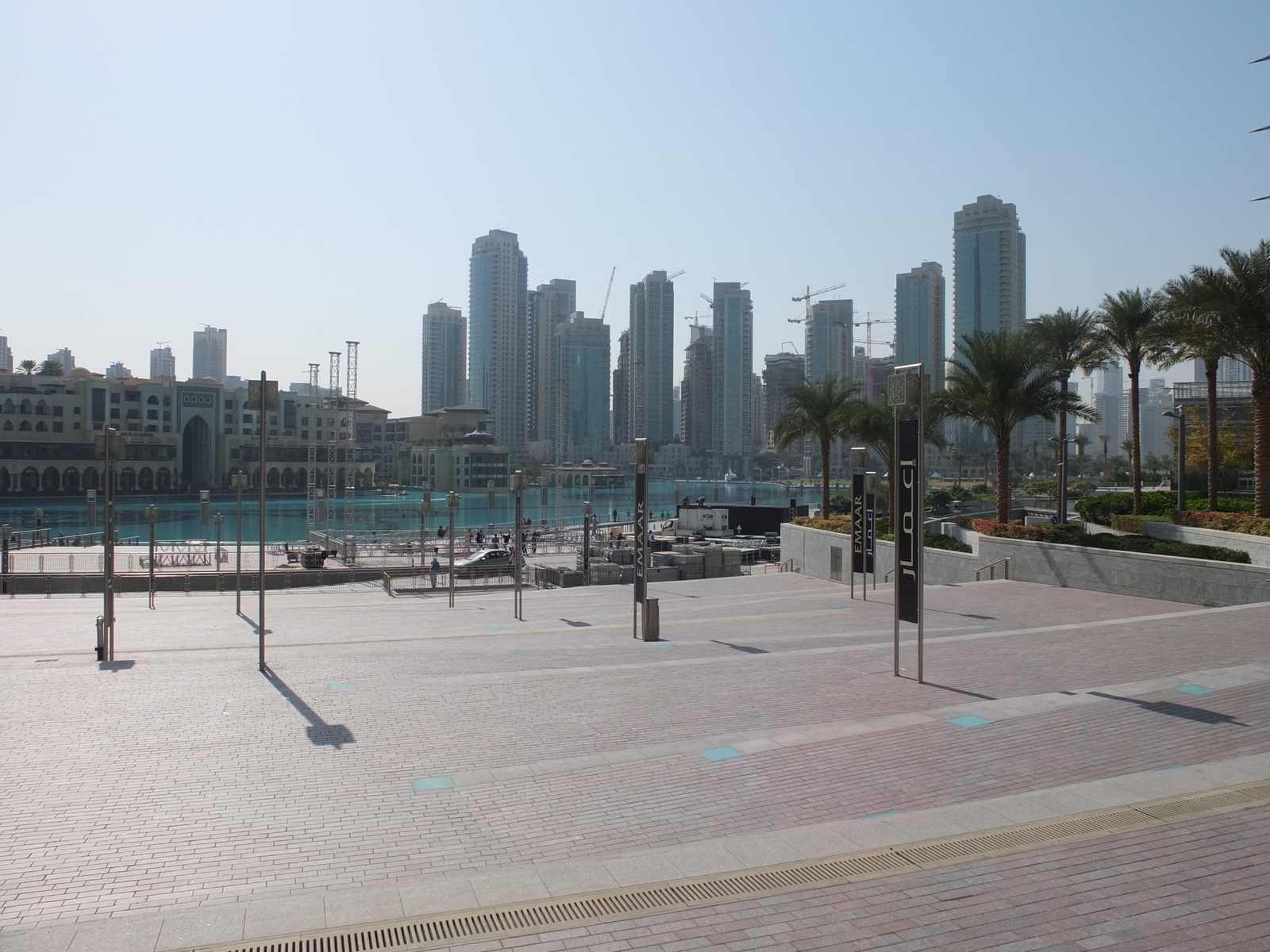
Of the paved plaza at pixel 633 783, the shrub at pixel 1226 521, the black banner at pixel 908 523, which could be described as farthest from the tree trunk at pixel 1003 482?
the black banner at pixel 908 523

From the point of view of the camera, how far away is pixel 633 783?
6.62 meters

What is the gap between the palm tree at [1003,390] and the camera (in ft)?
77.0

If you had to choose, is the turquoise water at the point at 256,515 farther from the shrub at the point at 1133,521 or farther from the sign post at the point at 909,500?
the sign post at the point at 909,500

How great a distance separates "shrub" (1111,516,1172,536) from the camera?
2398cm

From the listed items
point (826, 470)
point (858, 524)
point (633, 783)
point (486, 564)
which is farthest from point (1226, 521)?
point (486, 564)

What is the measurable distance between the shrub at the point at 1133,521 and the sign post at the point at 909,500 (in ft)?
54.0

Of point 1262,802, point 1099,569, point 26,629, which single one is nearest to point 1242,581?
point 1099,569

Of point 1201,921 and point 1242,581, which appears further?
point 1242,581

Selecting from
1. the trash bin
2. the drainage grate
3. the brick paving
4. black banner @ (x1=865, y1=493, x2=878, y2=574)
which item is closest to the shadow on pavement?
the drainage grate

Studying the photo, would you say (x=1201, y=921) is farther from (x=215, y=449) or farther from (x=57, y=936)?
(x=215, y=449)

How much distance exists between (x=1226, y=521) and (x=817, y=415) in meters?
16.0

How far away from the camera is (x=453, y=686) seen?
9883mm

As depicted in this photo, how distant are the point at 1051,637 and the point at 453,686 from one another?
7.90 metres

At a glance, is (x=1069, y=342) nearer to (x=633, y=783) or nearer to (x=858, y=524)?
(x=858, y=524)
